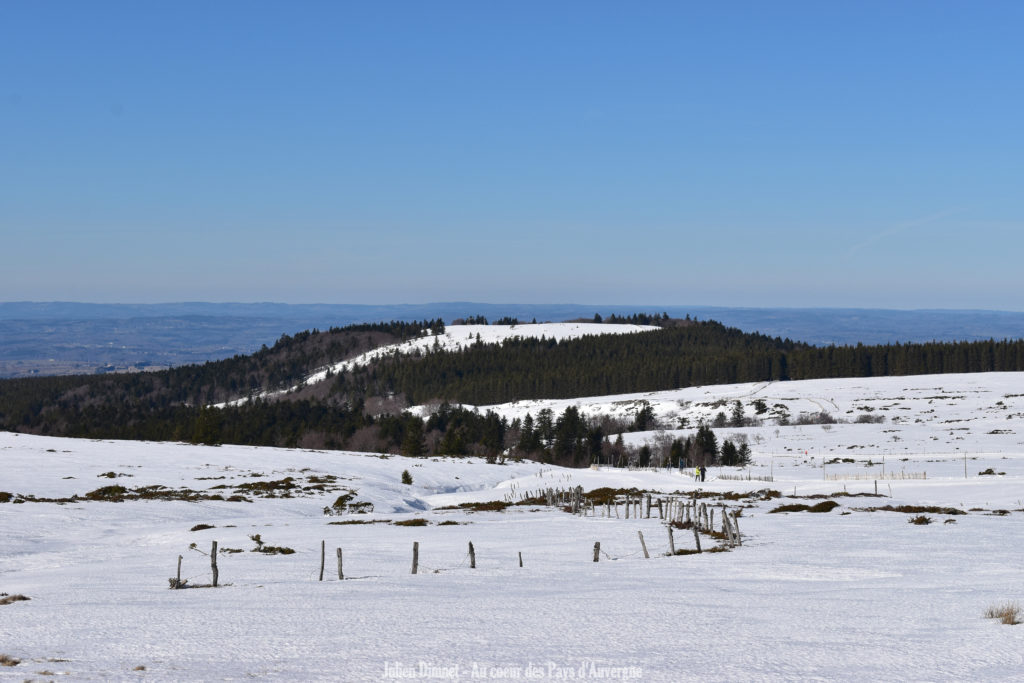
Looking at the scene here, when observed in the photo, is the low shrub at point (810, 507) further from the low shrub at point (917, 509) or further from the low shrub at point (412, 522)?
the low shrub at point (412, 522)

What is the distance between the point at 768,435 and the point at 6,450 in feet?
318

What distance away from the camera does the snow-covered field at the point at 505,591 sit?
563 inches

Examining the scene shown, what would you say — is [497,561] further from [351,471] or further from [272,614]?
[351,471]

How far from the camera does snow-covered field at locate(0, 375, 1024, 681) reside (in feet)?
46.9

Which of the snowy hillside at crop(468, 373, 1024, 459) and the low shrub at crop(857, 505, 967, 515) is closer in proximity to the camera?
the low shrub at crop(857, 505, 967, 515)

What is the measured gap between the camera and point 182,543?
39625 mm

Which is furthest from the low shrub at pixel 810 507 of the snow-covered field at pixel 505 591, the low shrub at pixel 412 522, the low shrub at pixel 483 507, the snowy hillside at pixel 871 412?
the snowy hillside at pixel 871 412

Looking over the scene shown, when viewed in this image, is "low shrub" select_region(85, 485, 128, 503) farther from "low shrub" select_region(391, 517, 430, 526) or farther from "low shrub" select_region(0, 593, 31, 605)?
"low shrub" select_region(0, 593, 31, 605)

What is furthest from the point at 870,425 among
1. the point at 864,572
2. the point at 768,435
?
the point at 864,572

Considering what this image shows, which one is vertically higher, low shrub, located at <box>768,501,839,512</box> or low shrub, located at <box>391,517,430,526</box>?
low shrub, located at <box>768,501,839,512</box>

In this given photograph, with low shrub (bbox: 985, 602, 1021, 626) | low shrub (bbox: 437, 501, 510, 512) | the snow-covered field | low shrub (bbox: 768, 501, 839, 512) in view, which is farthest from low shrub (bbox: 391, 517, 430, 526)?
low shrub (bbox: 985, 602, 1021, 626)

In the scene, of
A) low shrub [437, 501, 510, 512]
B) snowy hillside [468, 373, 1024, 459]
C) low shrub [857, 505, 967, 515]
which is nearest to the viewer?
low shrub [857, 505, 967, 515]

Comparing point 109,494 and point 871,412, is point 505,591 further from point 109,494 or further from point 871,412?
point 871,412

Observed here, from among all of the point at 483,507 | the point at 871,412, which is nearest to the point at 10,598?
the point at 483,507
